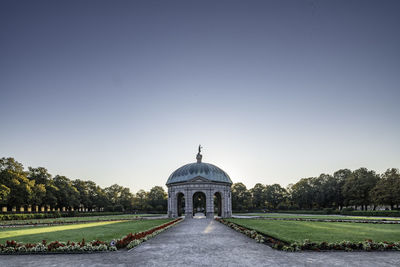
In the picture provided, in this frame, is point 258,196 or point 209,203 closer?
point 209,203

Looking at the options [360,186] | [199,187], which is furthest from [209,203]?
[360,186]

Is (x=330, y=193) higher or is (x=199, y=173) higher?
(x=199, y=173)

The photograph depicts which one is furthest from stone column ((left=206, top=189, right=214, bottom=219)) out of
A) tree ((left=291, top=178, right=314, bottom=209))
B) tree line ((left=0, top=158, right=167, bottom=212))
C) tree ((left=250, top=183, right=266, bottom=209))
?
tree ((left=250, top=183, right=266, bottom=209))

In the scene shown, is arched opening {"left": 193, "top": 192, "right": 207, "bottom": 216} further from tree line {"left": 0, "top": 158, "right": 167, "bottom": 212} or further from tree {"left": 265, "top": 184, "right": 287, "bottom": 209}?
tree {"left": 265, "top": 184, "right": 287, "bottom": 209}

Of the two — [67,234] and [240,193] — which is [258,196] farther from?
[67,234]

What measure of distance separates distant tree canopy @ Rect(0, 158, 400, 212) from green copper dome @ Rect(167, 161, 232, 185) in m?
33.3

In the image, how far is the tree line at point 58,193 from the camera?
208ft

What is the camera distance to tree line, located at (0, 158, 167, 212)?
63.4 metres

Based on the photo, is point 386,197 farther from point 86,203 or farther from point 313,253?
point 86,203

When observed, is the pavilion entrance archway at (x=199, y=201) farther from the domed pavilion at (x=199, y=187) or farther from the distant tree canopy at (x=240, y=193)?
the distant tree canopy at (x=240, y=193)

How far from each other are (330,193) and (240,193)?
100.0 ft

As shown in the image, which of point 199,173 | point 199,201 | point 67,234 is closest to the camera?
point 67,234

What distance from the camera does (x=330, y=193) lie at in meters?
87.2

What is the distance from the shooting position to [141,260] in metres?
13.1
